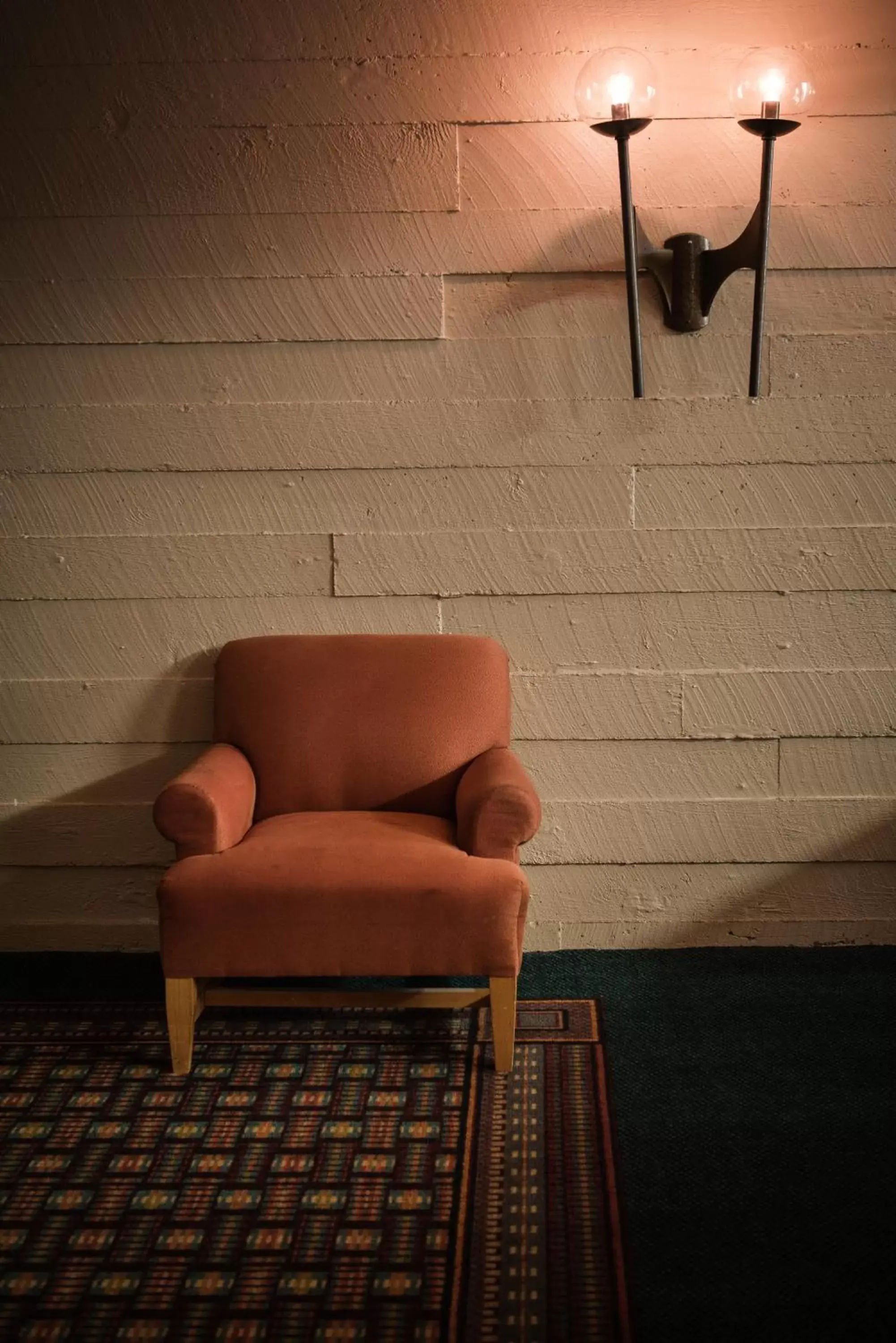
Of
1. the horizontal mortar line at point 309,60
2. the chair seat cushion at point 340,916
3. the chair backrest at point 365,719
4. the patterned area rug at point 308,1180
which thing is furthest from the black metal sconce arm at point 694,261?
the patterned area rug at point 308,1180

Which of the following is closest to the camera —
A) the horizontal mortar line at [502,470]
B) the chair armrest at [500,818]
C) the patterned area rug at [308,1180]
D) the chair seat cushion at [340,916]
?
the patterned area rug at [308,1180]

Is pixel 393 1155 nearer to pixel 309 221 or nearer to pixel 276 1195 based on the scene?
pixel 276 1195

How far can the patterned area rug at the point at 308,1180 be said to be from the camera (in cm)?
181

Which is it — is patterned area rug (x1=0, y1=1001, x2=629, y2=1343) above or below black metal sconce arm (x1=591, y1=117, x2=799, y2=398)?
below

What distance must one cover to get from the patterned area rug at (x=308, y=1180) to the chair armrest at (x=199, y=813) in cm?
44

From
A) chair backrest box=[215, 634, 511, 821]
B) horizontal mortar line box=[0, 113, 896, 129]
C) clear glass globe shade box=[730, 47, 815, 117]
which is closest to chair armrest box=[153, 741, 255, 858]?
chair backrest box=[215, 634, 511, 821]

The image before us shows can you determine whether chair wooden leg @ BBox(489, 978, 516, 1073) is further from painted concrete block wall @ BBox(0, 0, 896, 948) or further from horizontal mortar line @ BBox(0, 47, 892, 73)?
horizontal mortar line @ BBox(0, 47, 892, 73)

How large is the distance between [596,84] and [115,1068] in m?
2.33

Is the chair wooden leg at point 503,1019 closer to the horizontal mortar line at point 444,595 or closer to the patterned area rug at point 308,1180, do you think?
the patterned area rug at point 308,1180

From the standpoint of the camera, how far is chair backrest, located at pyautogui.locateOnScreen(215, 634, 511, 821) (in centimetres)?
293

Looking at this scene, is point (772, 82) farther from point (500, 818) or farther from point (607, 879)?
point (607, 879)

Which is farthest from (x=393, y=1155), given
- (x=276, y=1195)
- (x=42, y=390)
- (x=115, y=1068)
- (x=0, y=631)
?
(x=42, y=390)

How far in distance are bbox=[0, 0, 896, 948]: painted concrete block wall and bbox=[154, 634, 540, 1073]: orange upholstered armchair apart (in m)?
0.20

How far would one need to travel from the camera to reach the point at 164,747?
315cm
